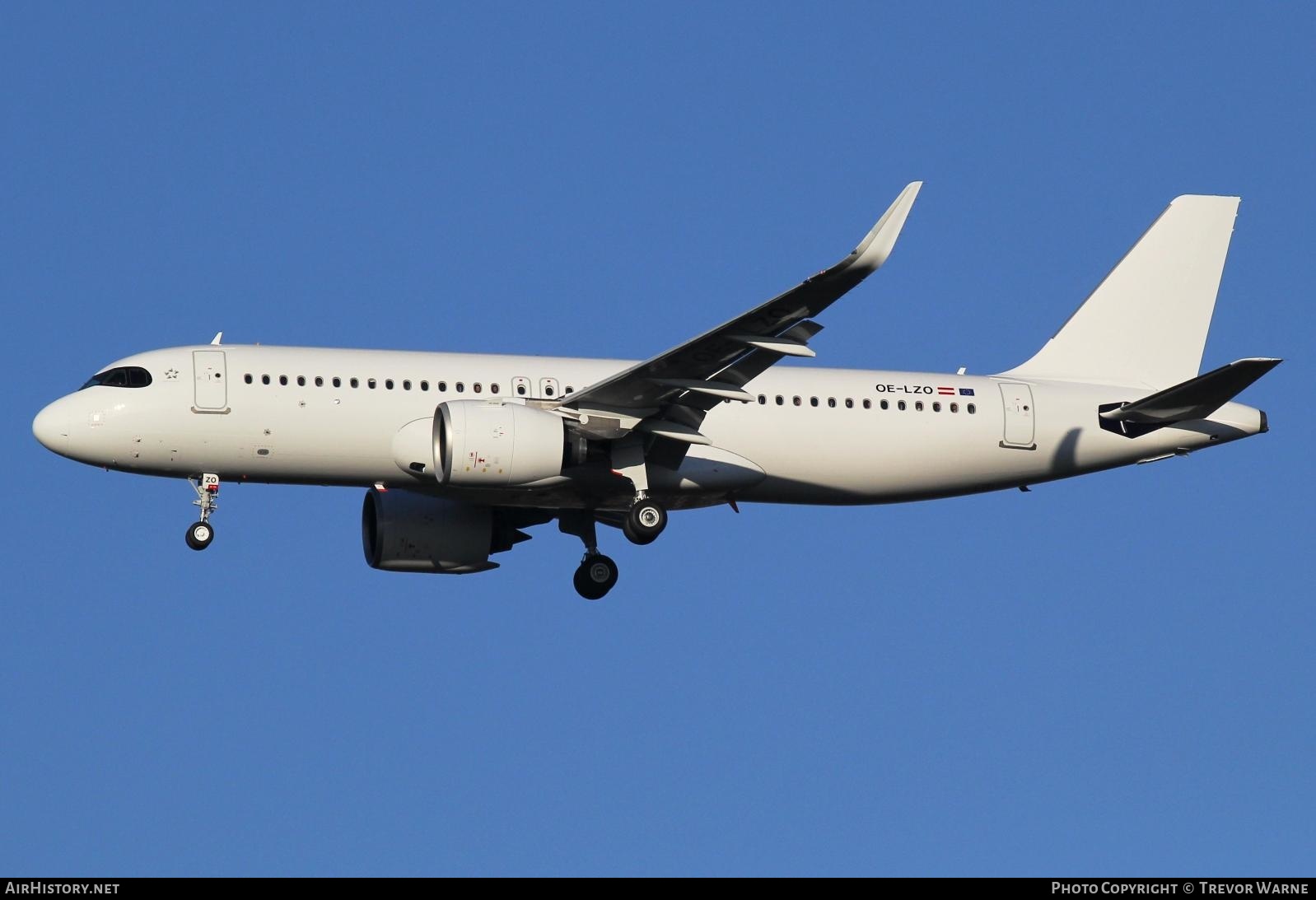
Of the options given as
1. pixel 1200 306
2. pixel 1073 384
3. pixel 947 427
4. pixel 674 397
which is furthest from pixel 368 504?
pixel 1200 306

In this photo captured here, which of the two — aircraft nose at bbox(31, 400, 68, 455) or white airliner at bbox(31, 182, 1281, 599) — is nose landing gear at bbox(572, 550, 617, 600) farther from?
aircraft nose at bbox(31, 400, 68, 455)

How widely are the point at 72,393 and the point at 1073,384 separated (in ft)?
69.1

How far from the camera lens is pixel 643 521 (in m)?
41.8

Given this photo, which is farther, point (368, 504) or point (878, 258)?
point (368, 504)

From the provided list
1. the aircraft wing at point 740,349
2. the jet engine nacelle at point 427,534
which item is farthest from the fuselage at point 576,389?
the jet engine nacelle at point 427,534

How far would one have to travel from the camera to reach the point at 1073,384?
4600cm

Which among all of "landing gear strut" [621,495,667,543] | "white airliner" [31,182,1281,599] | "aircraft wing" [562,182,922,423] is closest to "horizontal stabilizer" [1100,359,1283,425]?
"white airliner" [31,182,1281,599]

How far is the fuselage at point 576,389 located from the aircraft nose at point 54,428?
23mm

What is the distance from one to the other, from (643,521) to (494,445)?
383 cm

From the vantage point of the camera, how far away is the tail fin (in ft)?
154

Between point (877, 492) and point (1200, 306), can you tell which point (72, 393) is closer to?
point (877, 492)

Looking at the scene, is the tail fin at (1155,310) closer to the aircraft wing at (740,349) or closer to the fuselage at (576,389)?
the fuselage at (576,389)

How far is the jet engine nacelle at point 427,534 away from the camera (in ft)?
148

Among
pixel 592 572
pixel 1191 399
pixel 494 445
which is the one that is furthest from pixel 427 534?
pixel 1191 399
